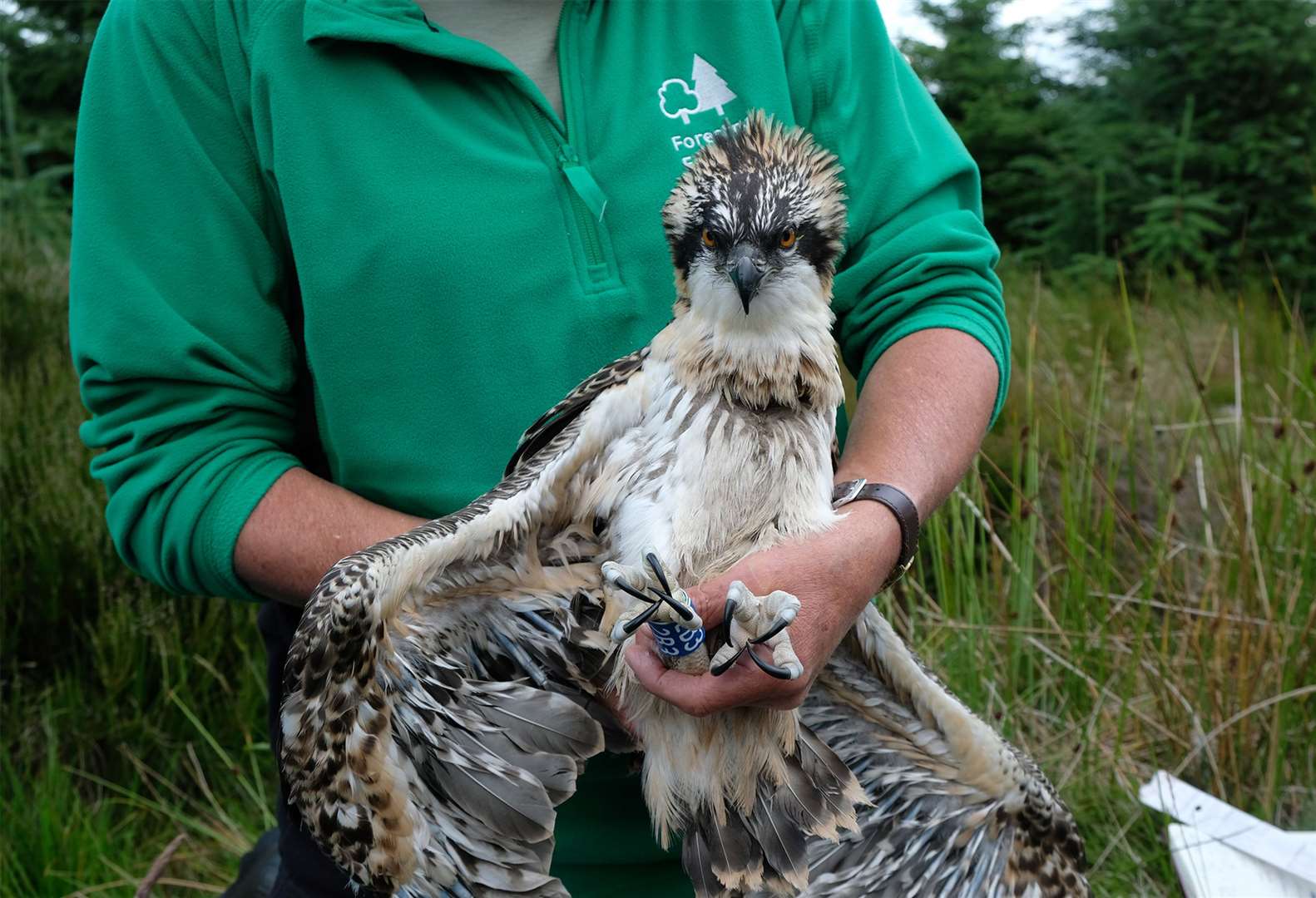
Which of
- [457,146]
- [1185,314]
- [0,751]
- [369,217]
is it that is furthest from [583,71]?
[1185,314]

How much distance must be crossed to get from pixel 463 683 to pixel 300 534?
17.9 inches

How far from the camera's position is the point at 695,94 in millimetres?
2441

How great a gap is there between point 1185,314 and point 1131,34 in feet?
16.4

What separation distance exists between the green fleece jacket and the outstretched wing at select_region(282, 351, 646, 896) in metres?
0.24

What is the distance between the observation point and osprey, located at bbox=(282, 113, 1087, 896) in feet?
6.64

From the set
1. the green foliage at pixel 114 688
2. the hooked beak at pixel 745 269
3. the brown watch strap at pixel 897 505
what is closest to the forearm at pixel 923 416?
the brown watch strap at pixel 897 505

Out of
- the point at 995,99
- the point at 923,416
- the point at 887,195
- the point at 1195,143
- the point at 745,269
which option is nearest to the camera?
the point at 745,269

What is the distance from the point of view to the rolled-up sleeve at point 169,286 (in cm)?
226

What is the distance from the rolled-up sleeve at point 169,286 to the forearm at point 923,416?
1212mm

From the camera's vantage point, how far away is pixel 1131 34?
441 inches

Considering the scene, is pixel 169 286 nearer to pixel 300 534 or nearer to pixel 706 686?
pixel 300 534

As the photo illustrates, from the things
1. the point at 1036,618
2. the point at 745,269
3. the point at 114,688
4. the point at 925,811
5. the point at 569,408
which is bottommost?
the point at 1036,618

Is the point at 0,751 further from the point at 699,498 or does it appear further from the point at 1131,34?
the point at 1131,34

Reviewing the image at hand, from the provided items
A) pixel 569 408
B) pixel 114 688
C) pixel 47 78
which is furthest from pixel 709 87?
pixel 47 78
